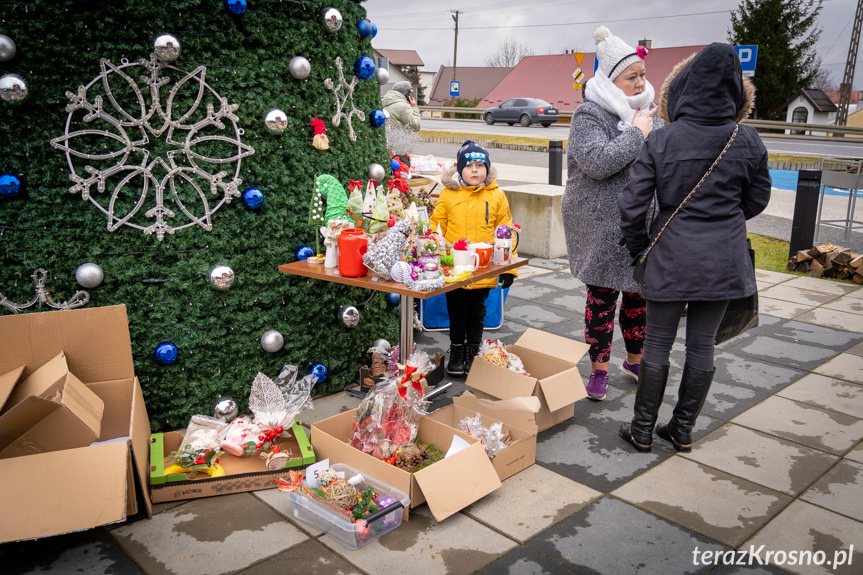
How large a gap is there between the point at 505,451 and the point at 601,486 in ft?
1.64

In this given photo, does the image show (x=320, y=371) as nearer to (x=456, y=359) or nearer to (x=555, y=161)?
(x=456, y=359)

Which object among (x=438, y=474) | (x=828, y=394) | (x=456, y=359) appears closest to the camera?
(x=438, y=474)

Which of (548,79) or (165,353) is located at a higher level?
(548,79)

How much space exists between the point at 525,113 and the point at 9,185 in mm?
30103

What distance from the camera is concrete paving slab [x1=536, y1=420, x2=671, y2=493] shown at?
10.7 ft

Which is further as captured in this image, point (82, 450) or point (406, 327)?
point (406, 327)

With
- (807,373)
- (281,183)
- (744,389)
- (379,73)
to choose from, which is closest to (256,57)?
(281,183)

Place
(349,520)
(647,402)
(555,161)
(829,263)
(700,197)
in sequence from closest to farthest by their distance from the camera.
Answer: (349,520) < (700,197) < (647,402) < (829,263) < (555,161)

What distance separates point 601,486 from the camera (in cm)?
316

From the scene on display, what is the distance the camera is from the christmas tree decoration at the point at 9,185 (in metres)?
3.11

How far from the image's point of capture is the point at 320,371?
4.06 meters

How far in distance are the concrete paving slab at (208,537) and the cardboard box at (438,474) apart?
0.40m

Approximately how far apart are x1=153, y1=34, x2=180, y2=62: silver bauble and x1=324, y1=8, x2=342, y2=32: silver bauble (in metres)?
0.91

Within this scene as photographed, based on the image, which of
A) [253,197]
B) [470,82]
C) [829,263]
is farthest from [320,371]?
[470,82]
